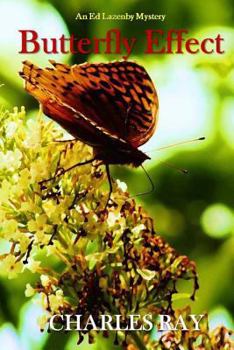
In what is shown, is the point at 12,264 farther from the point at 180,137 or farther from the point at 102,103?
the point at 180,137

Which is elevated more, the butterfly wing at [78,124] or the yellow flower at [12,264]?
the butterfly wing at [78,124]

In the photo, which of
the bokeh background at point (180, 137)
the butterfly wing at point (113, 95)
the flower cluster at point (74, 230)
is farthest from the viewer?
the bokeh background at point (180, 137)

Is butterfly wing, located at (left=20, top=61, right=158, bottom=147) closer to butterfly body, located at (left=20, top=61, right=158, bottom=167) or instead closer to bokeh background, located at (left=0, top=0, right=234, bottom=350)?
butterfly body, located at (left=20, top=61, right=158, bottom=167)

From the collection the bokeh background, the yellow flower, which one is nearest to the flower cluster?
the yellow flower

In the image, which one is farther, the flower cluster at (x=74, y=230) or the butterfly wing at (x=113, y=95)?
the butterfly wing at (x=113, y=95)

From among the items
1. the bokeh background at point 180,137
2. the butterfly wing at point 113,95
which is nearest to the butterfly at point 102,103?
the butterfly wing at point 113,95

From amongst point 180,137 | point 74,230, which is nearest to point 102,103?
point 74,230

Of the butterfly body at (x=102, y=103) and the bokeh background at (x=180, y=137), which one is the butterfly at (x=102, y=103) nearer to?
the butterfly body at (x=102, y=103)
